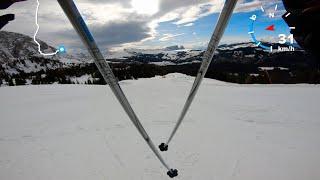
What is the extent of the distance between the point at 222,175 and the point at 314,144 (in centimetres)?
307

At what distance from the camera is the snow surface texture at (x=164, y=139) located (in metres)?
5.93

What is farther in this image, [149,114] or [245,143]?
[149,114]

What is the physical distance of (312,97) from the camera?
45.4ft

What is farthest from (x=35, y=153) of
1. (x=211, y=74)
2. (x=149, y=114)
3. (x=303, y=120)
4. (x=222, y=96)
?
(x=211, y=74)

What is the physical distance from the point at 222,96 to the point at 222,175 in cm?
977

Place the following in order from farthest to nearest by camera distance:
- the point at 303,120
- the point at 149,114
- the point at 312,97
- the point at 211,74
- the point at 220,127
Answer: the point at 211,74 → the point at 312,97 → the point at 149,114 → the point at 303,120 → the point at 220,127

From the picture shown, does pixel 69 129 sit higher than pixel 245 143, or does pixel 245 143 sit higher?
pixel 245 143

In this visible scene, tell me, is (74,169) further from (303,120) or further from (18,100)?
(18,100)

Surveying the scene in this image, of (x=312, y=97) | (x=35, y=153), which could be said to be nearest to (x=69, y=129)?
(x=35, y=153)

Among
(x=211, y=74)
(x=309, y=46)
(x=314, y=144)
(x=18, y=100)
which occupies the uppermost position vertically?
(x=309, y=46)

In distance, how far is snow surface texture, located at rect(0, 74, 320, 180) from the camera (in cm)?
593

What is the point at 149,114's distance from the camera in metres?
10.8

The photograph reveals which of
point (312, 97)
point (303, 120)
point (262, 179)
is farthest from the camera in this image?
point (312, 97)

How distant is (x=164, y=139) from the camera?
791 centimetres
